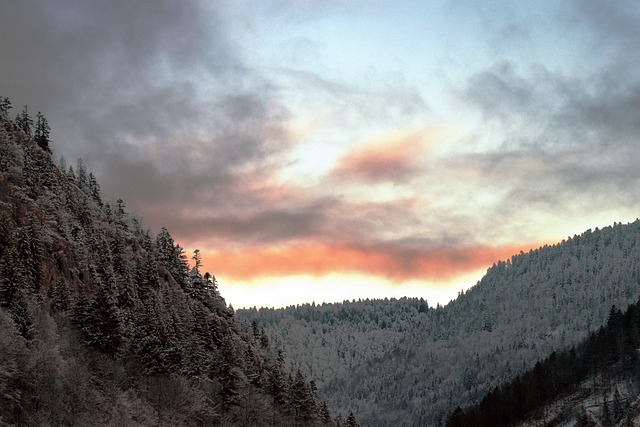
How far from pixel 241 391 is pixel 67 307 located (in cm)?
3747

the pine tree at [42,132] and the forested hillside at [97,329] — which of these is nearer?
the forested hillside at [97,329]

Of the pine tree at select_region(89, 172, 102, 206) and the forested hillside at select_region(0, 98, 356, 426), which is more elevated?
the pine tree at select_region(89, 172, 102, 206)

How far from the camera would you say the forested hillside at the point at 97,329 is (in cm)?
9506

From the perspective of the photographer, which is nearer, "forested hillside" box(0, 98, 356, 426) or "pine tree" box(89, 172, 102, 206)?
"forested hillside" box(0, 98, 356, 426)

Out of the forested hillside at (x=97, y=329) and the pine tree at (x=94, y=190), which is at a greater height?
the pine tree at (x=94, y=190)

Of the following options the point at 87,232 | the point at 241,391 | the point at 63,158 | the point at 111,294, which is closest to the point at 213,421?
the point at 241,391

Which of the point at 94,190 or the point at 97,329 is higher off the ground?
the point at 94,190

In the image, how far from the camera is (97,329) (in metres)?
111

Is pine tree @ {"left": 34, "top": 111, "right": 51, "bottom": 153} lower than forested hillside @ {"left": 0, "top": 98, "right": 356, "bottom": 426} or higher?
higher

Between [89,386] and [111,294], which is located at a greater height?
[111,294]

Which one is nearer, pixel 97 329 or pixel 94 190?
pixel 97 329

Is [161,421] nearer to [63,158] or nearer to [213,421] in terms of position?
[213,421]

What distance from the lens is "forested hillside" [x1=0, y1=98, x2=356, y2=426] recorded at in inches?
3743

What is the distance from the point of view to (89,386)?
332ft
